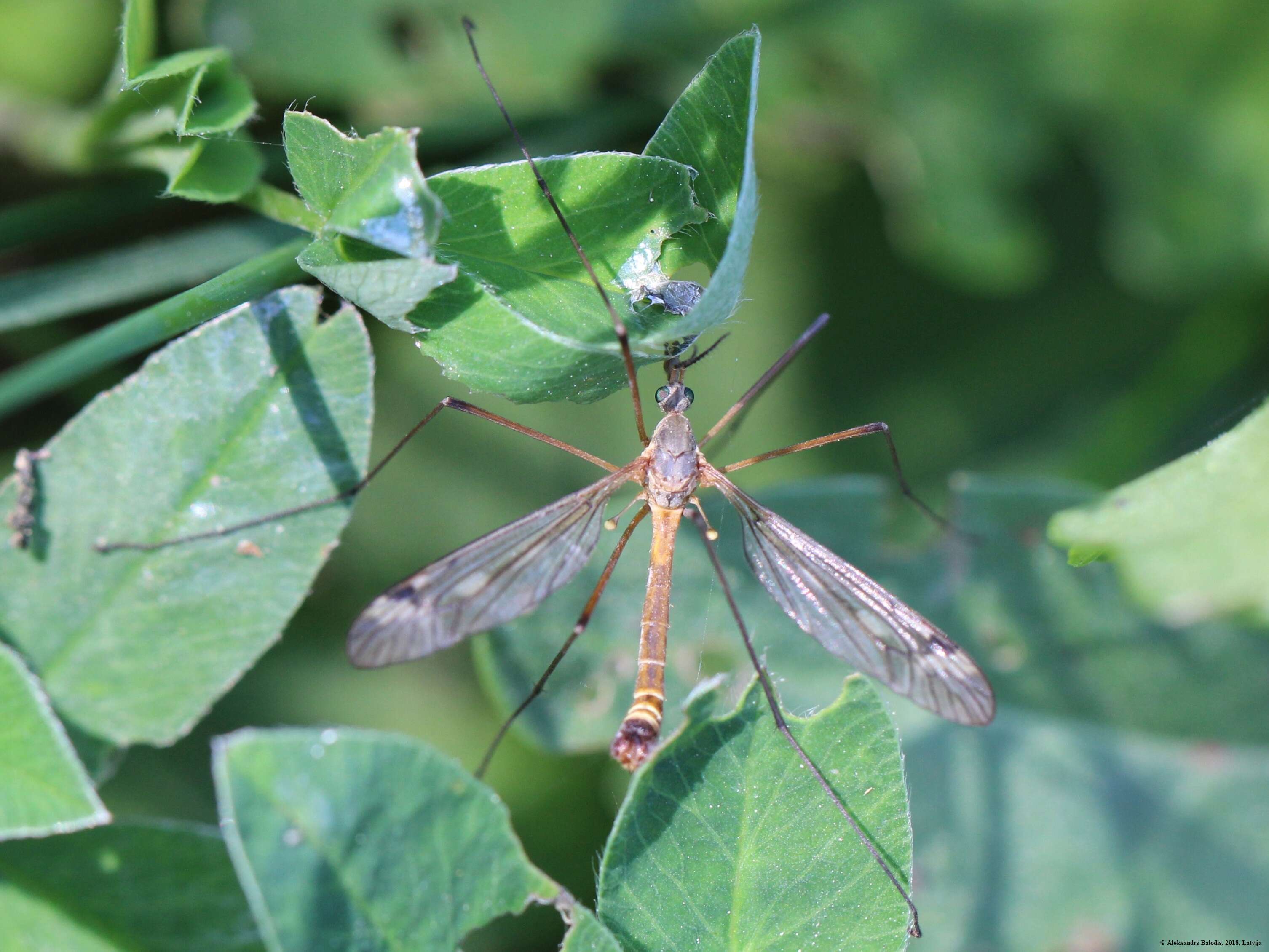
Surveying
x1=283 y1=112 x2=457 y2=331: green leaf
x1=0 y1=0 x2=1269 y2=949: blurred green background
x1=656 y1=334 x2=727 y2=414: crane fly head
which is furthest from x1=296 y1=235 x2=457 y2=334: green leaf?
x1=0 y1=0 x2=1269 y2=949: blurred green background

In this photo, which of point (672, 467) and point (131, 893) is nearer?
point (131, 893)

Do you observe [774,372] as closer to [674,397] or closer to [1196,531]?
[674,397]

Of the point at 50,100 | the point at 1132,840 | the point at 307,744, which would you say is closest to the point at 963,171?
the point at 1132,840

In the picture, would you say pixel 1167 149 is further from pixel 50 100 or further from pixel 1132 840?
pixel 50 100

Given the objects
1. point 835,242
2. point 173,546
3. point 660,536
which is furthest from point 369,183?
point 835,242

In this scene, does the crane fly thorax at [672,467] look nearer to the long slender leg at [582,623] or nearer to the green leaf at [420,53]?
the long slender leg at [582,623]

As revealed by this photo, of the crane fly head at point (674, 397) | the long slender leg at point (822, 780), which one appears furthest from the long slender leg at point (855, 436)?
the long slender leg at point (822, 780)

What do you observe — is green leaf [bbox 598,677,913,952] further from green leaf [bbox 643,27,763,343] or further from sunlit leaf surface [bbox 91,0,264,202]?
sunlit leaf surface [bbox 91,0,264,202]

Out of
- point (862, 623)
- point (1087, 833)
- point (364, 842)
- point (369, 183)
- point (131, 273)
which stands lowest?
point (1087, 833)
